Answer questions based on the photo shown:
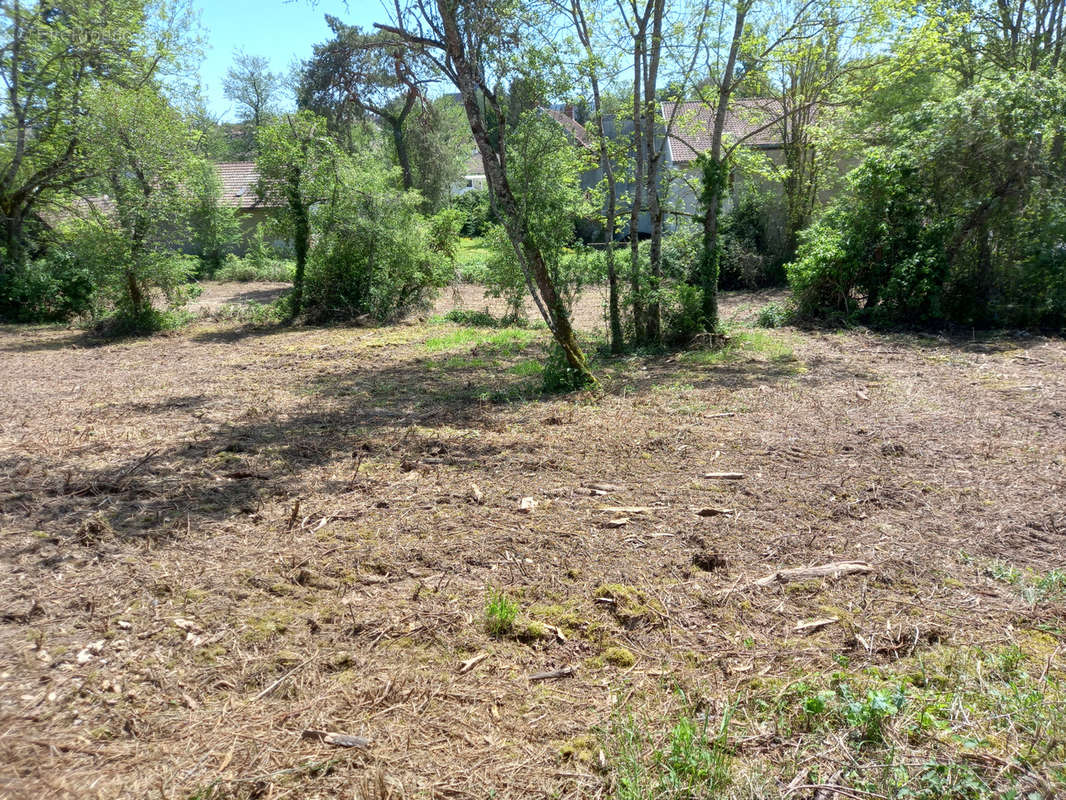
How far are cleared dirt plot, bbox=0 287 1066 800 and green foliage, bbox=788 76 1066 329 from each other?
514 centimetres

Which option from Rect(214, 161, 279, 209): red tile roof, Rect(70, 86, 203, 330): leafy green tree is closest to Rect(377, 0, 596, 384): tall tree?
Rect(70, 86, 203, 330): leafy green tree

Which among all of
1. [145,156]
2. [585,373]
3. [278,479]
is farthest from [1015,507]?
[145,156]

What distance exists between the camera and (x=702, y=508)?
4.93 meters

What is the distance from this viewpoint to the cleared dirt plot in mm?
2568

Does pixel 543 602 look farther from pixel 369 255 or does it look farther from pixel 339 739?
pixel 369 255

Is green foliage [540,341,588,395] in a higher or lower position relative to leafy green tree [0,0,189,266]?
lower

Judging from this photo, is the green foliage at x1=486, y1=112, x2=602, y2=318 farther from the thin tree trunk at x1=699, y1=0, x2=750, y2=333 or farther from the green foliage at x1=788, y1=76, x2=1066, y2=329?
the green foliage at x1=788, y1=76, x2=1066, y2=329

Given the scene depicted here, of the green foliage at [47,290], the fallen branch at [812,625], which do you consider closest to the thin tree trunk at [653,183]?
the fallen branch at [812,625]

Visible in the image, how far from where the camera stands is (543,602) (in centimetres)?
377

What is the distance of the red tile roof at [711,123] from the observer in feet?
39.8

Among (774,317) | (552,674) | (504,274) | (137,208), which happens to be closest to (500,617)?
(552,674)

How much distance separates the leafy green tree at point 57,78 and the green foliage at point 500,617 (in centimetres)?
1578

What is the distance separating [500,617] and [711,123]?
63.2ft

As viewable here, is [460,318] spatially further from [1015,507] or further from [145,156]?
[1015,507]
